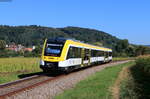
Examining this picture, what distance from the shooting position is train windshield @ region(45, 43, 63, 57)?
20000 mm

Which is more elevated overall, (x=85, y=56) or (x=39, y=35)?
(x=39, y=35)

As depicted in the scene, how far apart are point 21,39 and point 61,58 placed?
14545 centimetres

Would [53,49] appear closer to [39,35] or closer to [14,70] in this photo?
[14,70]

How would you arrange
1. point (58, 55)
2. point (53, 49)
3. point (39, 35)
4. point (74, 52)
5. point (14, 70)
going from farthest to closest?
point (39, 35), point (14, 70), point (74, 52), point (53, 49), point (58, 55)

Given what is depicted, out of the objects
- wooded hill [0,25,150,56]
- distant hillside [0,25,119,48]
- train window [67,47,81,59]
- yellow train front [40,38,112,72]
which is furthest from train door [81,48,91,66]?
distant hillside [0,25,119,48]

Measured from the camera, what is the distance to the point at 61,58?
19719mm

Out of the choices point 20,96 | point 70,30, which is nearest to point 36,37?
point 70,30

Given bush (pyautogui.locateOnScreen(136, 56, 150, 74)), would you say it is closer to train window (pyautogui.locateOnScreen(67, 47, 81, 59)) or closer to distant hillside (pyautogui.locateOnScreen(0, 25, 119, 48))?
train window (pyautogui.locateOnScreen(67, 47, 81, 59))

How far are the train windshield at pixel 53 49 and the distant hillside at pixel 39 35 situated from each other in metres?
122

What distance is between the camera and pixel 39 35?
161250mm

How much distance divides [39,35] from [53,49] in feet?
468

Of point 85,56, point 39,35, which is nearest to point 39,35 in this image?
point 39,35

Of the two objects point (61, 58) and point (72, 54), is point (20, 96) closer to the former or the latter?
point (61, 58)

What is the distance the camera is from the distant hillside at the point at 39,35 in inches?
6024
